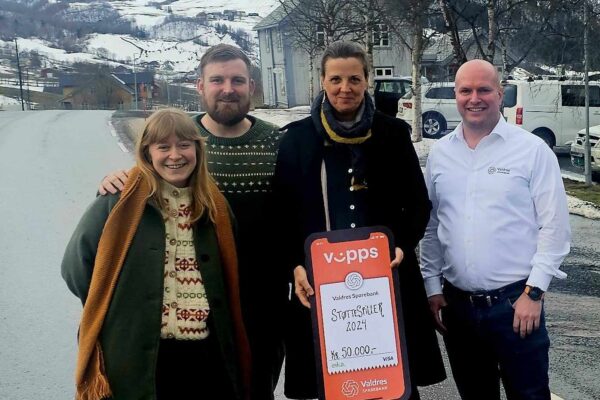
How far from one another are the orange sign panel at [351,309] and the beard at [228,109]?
89cm

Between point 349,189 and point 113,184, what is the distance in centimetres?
102

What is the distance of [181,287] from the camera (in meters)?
2.82

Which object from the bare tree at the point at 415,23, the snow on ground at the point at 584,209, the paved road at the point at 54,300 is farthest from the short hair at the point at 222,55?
the bare tree at the point at 415,23

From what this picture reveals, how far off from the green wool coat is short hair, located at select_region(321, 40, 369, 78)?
1010 mm

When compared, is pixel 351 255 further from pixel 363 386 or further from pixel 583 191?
pixel 583 191

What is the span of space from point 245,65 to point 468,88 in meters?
1.12

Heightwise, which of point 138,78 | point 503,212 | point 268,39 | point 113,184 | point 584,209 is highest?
point 268,39

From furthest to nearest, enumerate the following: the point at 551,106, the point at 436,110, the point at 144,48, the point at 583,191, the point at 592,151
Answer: the point at 144,48 → the point at 436,110 → the point at 551,106 → the point at 592,151 → the point at 583,191

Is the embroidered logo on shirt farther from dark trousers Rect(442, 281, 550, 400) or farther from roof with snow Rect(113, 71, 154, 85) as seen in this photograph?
roof with snow Rect(113, 71, 154, 85)

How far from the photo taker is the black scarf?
9.59ft

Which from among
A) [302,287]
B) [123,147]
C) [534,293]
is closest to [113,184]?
[302,287]

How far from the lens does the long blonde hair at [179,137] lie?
2.82 metres

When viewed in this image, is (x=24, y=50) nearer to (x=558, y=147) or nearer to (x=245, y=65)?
(x=558, y=147)

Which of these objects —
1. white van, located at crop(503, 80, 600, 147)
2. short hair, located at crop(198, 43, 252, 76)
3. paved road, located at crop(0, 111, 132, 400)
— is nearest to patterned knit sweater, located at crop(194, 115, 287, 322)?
short hair, located at crop(198, 43, 252, 76)
